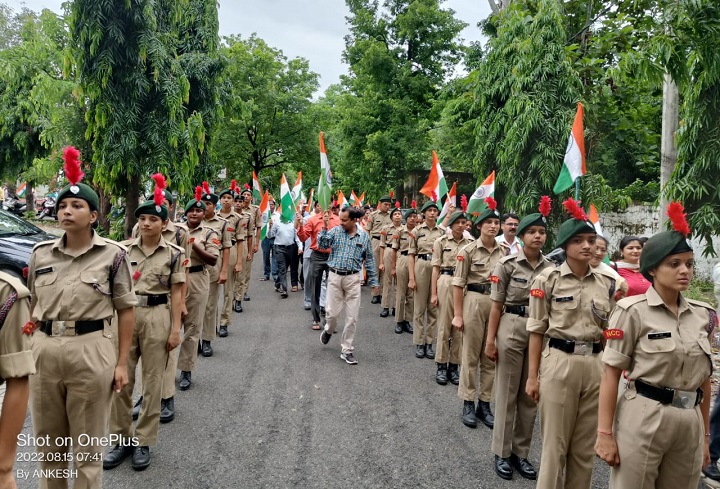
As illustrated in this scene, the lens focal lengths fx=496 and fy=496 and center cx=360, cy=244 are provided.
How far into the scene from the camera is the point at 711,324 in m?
2.67

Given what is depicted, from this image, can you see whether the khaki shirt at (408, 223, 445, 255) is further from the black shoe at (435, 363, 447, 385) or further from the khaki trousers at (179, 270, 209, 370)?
the khaki trousers at (179, 270, 209, 370)

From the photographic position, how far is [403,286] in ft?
29.0

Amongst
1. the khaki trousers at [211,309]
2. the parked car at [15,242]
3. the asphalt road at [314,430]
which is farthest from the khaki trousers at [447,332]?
the parked car at [15,242]

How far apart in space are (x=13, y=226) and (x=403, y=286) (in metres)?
7.32

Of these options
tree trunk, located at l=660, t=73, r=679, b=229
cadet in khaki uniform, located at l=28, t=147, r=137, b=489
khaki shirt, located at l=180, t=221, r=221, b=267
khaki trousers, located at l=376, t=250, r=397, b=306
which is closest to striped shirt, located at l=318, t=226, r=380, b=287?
khaki shirt, located at l=180, t=221, r=221, b=267

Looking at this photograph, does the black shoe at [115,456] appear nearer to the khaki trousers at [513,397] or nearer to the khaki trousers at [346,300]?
the khaki trousers at [513,397]

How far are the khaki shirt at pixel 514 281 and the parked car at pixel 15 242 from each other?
7.30m

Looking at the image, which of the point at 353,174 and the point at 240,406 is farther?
the point at 353,174

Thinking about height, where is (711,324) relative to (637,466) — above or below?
above

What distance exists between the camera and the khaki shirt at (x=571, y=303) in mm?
3330

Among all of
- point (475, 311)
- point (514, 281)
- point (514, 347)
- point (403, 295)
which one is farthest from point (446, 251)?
point (514, 347)

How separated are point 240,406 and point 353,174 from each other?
1924 centimetres

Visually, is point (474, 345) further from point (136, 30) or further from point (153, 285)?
point (136, 30)

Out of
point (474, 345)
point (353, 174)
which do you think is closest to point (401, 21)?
point (353, 174)
